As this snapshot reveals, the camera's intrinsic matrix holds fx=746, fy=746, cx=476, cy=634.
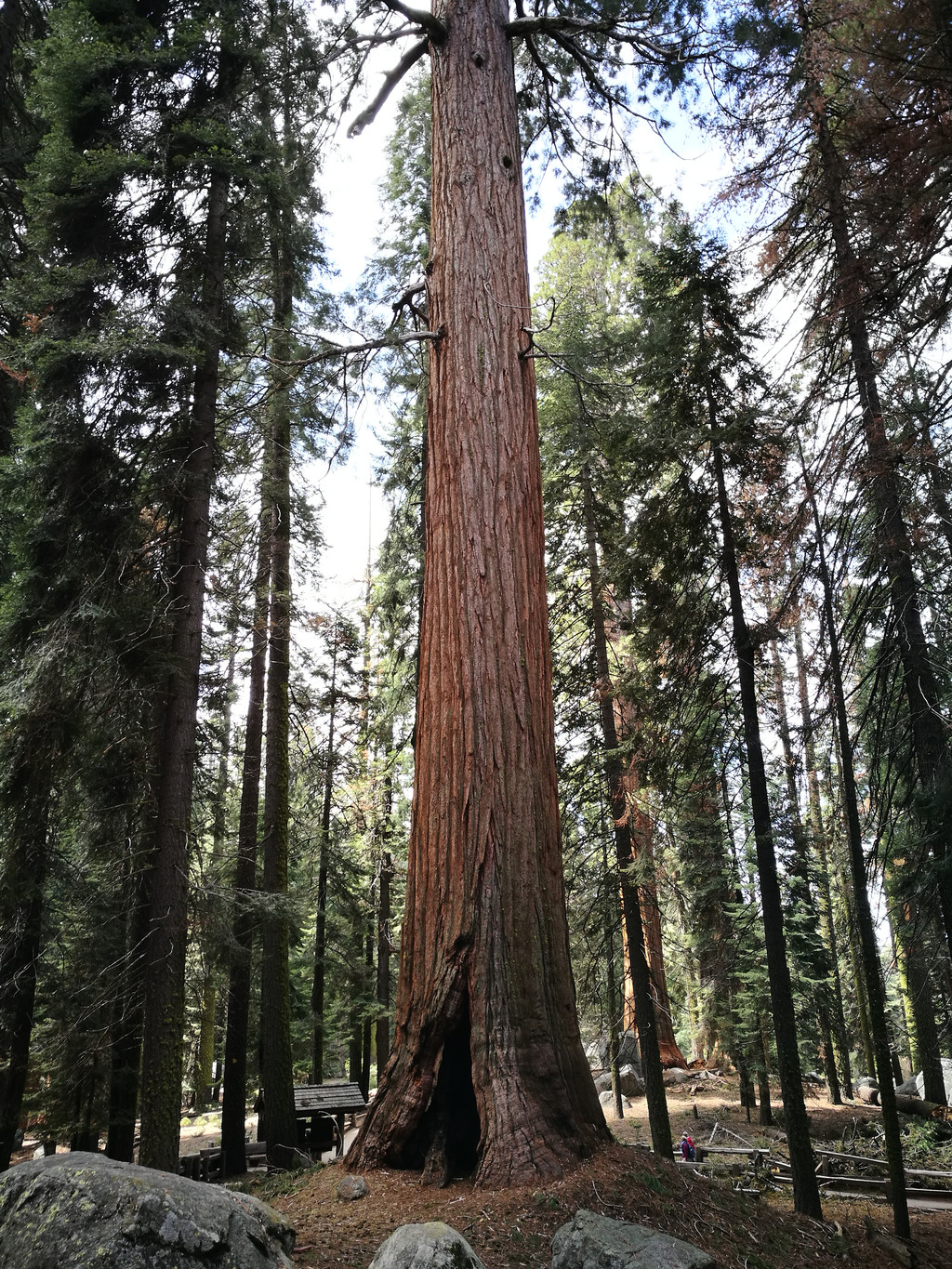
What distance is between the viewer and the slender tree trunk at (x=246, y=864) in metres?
11.0

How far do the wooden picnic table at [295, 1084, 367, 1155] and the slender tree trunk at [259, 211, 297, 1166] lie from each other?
3.14 ft

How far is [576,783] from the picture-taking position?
12023mm

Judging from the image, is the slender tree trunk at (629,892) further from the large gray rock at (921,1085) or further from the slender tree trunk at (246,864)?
the large gray rock at (921,1085)

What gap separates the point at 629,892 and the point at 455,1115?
6.98m

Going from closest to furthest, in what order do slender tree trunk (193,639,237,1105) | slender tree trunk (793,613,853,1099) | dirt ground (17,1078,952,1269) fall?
dirt ground (17,1078,952,1269)
slender tree trunk (193,639,237,1105)
slender tree trunk (793,613,853,1099)

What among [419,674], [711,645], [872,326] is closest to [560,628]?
[711,645]

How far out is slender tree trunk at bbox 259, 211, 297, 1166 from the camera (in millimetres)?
10883

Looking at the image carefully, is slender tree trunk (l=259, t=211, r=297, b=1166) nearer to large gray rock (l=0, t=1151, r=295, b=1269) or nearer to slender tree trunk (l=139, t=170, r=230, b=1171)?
slender tree trunk (l=139, t=170, r=230, b=1171)

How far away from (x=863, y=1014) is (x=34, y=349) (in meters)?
21.5

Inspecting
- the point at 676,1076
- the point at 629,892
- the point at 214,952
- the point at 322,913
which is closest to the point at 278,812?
the point at 214,952

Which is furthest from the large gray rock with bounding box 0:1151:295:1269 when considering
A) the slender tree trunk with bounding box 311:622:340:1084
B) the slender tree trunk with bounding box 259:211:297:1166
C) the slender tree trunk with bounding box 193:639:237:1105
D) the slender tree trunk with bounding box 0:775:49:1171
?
the slender tree trunk with bounding box 311:622:340:1084

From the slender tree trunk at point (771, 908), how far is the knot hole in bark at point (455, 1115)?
5.32 meters

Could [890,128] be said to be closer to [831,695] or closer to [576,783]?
[831,695]

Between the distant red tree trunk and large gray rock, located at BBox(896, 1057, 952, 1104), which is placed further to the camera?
large gray rock, located at BBox(896, 1057, 952, 1104)
